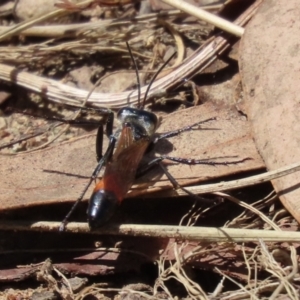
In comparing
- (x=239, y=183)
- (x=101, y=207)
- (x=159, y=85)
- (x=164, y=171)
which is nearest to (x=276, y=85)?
(x=239, y=183)

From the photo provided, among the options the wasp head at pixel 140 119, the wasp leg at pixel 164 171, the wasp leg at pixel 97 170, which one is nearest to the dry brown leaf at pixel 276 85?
the wasp leg at pixel 164 171

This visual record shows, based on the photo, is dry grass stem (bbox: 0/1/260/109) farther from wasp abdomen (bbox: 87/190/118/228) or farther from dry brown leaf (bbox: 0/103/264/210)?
wasp abdomen (bbox: 87/190/118/228)

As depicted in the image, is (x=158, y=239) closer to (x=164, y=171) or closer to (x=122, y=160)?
(x=164, y=171)

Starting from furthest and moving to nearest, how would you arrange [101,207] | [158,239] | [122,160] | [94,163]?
1. [94,163]
2. [122,160]
3. [158,239]
4. [101,207]

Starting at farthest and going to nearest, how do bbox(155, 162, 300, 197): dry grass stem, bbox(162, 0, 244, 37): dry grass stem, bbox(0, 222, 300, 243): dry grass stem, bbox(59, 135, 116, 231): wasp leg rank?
bbox(162, 0, 244, 37): dry grass stem
bbox(59, 135, 116, 231): wasp leg
bbox(155, 162, 300, 197): dry grass stem
bbox(0, 222, 300, 243): dry grass stem

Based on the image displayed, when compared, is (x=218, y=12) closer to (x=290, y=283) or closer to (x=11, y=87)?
(x=11, y=87)

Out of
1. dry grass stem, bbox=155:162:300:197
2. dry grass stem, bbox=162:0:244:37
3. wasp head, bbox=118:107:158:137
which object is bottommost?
dry grass stem, bbox=155:162:300:197

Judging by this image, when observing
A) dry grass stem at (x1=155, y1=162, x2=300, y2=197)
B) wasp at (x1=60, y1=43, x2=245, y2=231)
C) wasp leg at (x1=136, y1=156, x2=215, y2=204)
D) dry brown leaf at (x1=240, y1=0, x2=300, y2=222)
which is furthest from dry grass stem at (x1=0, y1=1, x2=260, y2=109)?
dry grass stem at (x1=155, y1=162, x2=300, y2=197)
